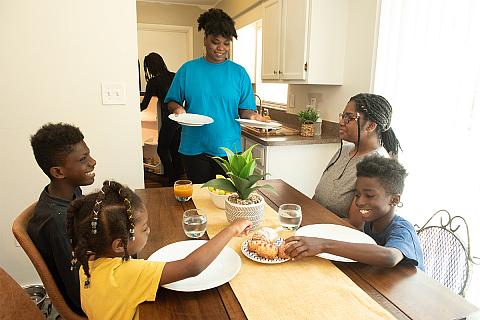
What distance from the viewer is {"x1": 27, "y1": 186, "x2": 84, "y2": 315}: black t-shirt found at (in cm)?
116

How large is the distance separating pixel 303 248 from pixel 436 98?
55.0 inches

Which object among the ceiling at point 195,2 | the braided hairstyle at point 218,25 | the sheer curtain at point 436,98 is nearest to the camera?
the sheer curtain at point 436,98

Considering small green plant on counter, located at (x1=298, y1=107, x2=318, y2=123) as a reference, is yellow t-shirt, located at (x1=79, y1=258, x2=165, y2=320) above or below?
below

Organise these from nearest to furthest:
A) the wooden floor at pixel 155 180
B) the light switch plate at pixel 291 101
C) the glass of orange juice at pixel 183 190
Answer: the glass of orange juice at pixel 183 190 < the light switch plate at pixel 291 101 < the wooden floor at pixel 155 180

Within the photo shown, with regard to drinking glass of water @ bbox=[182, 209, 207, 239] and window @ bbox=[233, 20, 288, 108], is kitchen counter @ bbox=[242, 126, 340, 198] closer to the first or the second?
window @ bbox=[233, 20, 288, 108]

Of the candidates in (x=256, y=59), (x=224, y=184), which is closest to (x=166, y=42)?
(x=256, y=59)

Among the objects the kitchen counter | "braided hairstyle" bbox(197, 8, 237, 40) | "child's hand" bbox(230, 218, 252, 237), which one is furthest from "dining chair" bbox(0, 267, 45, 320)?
the kitchen counter

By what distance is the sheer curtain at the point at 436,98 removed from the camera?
171cm

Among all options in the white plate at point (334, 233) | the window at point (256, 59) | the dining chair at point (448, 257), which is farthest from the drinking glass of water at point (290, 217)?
the window at point (256, 59)

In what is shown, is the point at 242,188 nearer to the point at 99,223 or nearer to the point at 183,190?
the point at 183,190

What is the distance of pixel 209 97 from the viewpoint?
2166 millimetres

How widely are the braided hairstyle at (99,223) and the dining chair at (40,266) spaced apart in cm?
26

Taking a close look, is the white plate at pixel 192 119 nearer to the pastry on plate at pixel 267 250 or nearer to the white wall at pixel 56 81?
the white wall at pixel 56 81

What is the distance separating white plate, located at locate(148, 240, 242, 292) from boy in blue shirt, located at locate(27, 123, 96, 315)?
0.36 m
